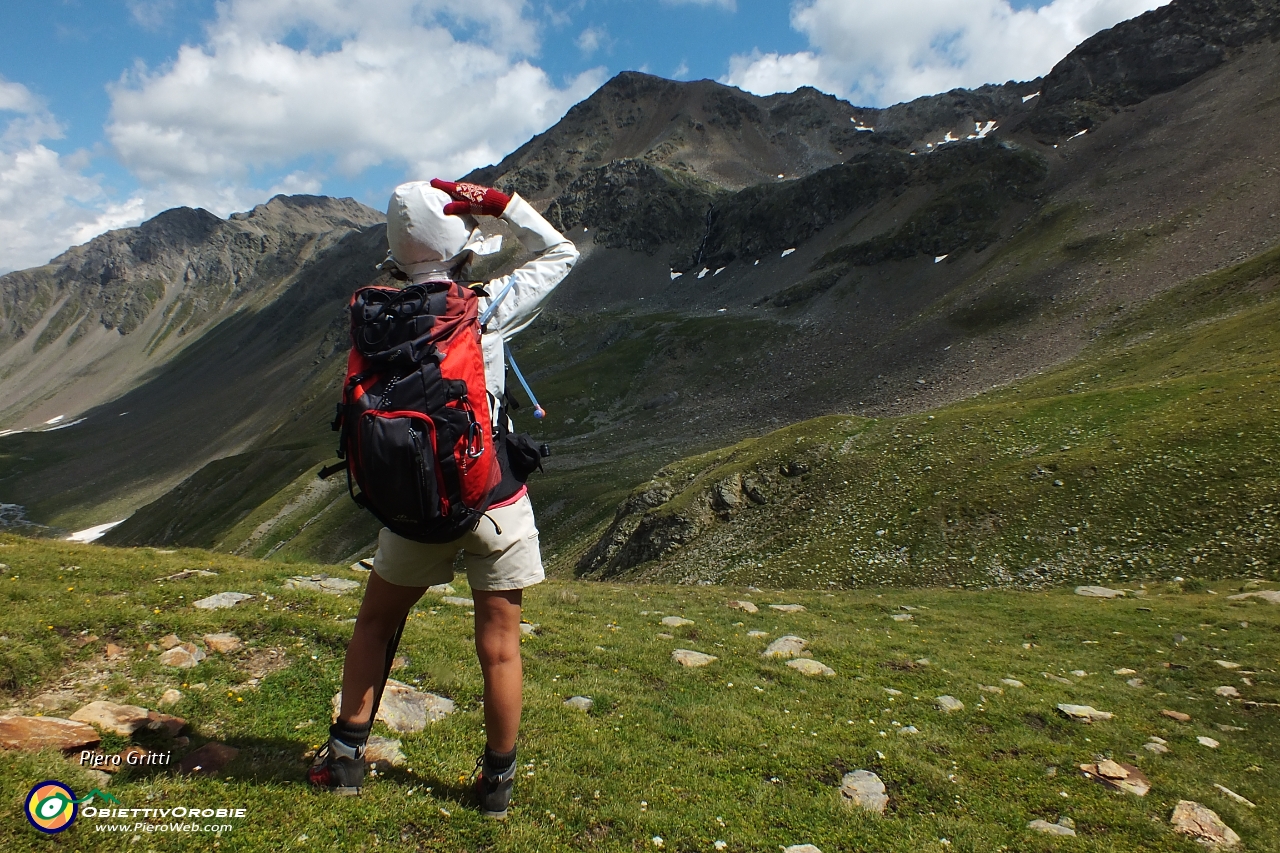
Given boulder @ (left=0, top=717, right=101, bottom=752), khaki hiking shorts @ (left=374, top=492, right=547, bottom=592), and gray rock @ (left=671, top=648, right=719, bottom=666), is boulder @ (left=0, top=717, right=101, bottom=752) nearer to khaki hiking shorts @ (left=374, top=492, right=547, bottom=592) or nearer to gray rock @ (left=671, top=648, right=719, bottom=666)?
khaki hiking shorts @ (left=374, top=492, right=547, bottom=592)

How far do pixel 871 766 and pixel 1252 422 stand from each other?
91.8ft

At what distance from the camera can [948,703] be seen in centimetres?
1015

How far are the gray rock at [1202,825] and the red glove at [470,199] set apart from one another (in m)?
9.33

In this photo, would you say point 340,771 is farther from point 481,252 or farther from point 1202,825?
point 1202,825

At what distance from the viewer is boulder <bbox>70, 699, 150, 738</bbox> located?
5.76 metres

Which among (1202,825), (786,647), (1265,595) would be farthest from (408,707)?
(1265,595)

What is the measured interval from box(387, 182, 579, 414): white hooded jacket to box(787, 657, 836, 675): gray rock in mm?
8321

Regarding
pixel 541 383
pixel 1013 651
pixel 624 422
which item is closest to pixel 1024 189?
pixel 624 422

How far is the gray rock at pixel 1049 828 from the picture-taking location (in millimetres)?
6695

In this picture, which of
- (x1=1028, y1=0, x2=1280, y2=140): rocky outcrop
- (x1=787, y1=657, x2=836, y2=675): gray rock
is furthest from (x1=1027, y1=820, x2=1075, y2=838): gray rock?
(x1=1028, y1=0, x2=1280, y2=140): rocky outcrop

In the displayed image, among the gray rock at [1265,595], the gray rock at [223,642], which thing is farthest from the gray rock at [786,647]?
the gray rock at [1265,595]

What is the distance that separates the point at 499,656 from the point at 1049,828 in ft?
19.7

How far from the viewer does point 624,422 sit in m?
101

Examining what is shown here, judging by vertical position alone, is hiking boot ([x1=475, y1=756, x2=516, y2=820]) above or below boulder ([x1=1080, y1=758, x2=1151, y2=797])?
above
